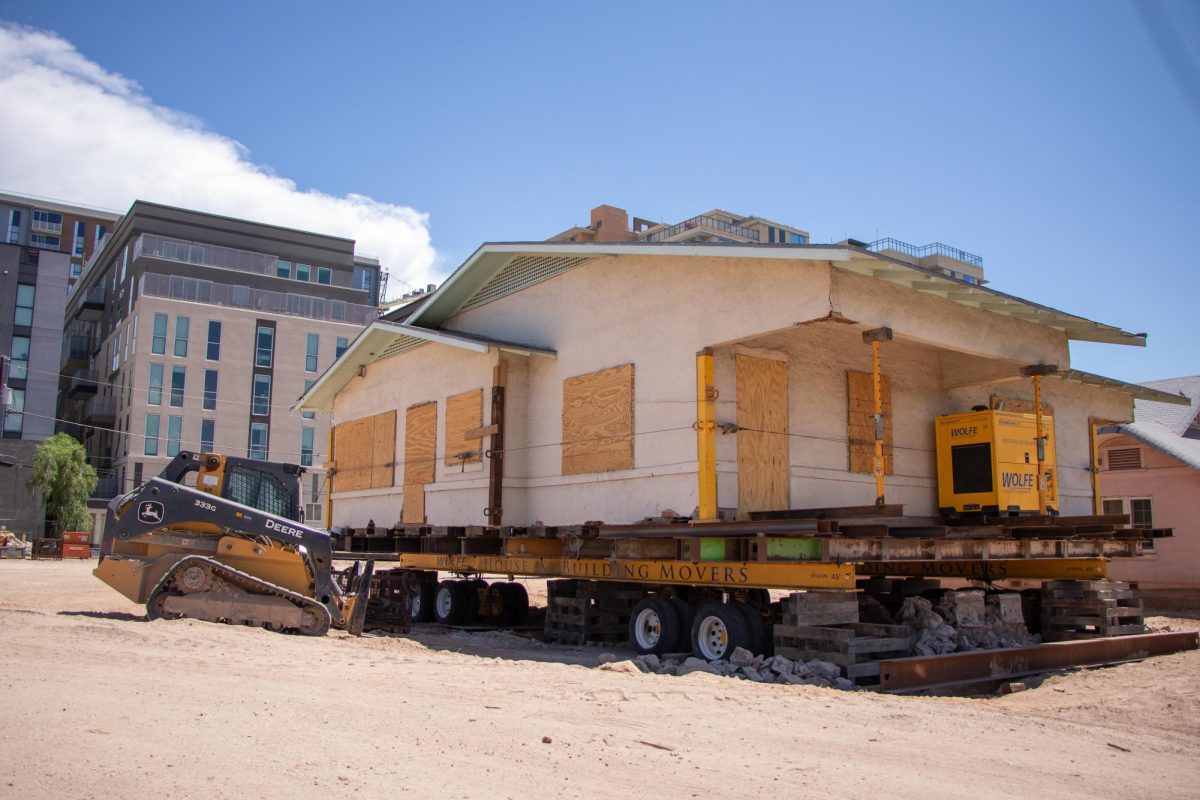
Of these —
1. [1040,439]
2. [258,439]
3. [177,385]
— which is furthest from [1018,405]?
[177,385]

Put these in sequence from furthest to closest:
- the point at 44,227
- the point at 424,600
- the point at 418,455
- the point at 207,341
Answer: the point at 44,227 < the point at 207,341 < the point at 424,600 < the point at 418,455

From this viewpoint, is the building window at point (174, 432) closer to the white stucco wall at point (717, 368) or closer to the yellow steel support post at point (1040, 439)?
the white stucco wall at point (717, 368)

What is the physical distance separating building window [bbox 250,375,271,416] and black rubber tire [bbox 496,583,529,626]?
42.9 meters

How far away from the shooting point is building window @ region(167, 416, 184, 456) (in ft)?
178

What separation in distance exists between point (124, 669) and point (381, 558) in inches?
336

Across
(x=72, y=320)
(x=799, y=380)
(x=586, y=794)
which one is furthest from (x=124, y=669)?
(x=72, y=320)

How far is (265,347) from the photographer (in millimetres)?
58188

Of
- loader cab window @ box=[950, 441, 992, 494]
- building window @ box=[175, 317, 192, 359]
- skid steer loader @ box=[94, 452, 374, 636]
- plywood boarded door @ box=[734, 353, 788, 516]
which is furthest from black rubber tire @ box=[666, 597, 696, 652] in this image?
building window @ box=[175, 317, 192, 359]

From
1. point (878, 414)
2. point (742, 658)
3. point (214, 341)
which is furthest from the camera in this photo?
point (214, 341)

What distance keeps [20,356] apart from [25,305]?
2920 mm

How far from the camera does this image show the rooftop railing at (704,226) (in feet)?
196

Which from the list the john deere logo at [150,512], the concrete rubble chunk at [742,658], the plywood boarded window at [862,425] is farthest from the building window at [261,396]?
the concrete rubble chunk at [742,658]

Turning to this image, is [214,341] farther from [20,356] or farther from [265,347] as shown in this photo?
[20,356]

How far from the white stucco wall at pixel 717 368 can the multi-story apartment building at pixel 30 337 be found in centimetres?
4557
